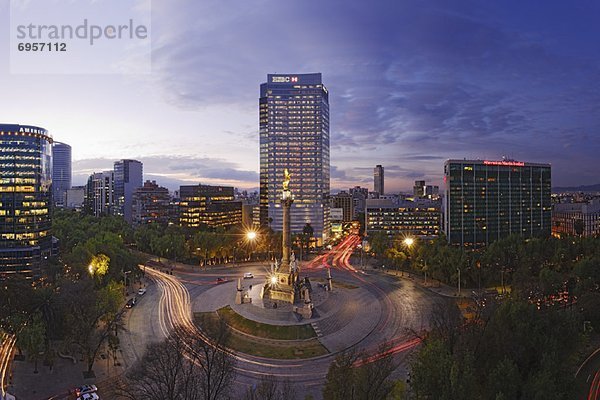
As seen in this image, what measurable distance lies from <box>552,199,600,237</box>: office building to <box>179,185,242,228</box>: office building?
149119mm

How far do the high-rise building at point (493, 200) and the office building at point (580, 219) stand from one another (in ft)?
120

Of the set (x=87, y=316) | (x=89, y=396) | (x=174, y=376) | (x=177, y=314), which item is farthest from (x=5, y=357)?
(x=174, y=376)

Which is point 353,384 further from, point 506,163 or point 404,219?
point 404,219

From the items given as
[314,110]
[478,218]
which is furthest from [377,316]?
[314,110]

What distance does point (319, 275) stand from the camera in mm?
96312

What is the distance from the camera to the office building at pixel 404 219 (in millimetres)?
160750

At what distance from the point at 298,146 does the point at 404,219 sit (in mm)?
53815

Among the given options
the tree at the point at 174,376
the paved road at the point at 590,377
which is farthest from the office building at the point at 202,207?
the paved road at the point at 590,377

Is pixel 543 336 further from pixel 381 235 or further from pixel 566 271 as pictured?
pixel 381 235

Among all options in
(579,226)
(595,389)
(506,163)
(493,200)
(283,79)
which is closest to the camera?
(595,389)

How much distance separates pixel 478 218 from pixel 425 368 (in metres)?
110

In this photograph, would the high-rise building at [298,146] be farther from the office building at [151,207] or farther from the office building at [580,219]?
the office building at [580,219]

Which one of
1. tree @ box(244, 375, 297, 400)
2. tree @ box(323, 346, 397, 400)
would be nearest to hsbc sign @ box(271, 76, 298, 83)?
tree @ box(244, 375, 297, 400)

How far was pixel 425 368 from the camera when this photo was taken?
103 feet
